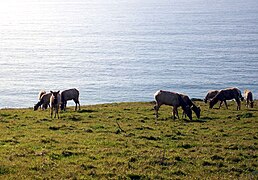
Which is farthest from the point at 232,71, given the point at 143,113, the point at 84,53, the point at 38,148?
the point at 38,148

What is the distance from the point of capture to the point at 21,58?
13462 centimetres

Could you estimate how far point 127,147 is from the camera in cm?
2164

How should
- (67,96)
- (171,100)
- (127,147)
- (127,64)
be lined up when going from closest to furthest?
(127,147) < (171,100) < (67,96) < (127,64)

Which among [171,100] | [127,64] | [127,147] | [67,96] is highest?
[127,64]

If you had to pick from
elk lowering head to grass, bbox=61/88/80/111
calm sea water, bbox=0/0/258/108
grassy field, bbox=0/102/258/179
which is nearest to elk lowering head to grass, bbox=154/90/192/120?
grassy field, bbox=0/102/258/179

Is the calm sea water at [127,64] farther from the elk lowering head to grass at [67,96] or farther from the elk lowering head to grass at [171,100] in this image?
the elk lowering head to grass at [171,100]

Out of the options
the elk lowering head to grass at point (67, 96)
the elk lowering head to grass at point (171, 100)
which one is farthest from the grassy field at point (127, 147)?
the elk lowering head to grass at point (67, 96)

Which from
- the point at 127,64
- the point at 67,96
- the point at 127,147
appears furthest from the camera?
the point at 127,64

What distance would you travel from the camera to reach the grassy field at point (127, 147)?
16812 mm

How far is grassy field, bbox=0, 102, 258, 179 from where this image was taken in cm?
1681

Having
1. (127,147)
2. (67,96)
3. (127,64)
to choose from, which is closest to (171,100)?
(67,96)

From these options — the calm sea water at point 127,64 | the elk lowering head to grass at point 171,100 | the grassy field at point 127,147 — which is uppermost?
the calm sea water at point 127,64

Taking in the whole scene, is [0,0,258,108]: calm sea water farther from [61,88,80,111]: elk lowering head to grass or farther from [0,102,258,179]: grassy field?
[0,102,258,179]: grassy field

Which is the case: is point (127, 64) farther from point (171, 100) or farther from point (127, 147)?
point (127, 147)
